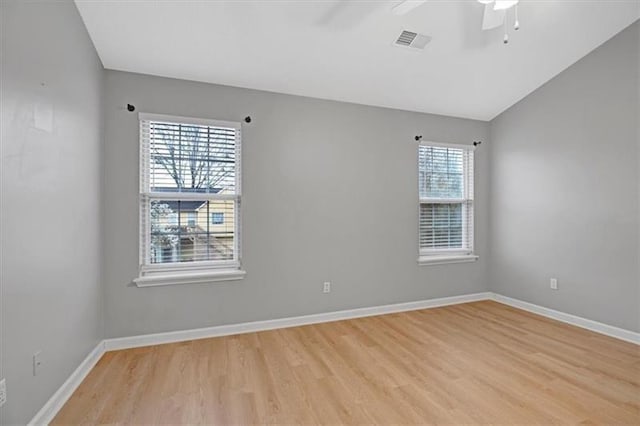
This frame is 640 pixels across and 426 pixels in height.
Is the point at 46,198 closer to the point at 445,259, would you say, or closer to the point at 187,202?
the point at 187,202

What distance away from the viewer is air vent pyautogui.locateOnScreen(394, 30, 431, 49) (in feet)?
9.20

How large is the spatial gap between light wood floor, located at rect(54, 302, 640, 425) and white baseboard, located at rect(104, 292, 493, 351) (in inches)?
3.7

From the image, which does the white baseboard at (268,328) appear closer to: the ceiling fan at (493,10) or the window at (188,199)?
the window at (188,199)

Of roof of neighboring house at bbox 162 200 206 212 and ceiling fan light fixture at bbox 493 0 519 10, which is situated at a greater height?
ceiling fan light fixture at bbox 493 0 519 10

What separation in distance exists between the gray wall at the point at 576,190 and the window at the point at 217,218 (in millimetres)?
3651

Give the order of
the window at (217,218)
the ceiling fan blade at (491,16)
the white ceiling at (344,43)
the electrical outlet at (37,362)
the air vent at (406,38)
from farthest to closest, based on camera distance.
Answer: the window at (217,218) → the air vent at (406,38) → the white ceiling at (344,43) → the ceiling fan blade at (491,16) → the electrical outlet at (37,362)

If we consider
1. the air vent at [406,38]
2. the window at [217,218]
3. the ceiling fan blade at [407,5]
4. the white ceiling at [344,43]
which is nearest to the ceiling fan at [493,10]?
the ceiling fan blade at [407,5]

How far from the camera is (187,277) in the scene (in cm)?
304

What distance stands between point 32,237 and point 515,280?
15.9ft

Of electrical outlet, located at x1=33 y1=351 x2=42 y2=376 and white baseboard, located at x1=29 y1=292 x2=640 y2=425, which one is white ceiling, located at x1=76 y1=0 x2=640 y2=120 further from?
white baseboard, located at x1=29 y1=292 x2=640 y2=425

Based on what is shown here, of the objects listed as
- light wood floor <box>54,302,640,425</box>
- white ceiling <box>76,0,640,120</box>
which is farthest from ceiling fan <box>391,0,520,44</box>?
light wood floor <box>54,302,640,425</box>

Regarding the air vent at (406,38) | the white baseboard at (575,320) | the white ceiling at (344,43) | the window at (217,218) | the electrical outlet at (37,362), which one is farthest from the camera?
the window at (217,218)

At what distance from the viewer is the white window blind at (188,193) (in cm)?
300

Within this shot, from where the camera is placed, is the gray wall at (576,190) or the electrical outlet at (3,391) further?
the gray wall at (576,190)
